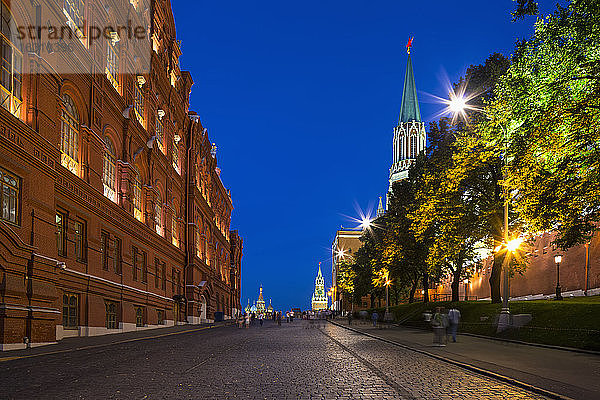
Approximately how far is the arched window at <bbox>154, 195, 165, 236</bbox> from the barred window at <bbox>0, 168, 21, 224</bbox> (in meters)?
22.7

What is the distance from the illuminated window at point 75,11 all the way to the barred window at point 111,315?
15.1 metres

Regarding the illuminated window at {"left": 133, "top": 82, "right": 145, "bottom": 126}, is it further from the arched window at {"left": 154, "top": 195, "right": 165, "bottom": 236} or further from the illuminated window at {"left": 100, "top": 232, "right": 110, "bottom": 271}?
the illuminated window at {"left": 100, "top": 232, "right": 110, "bottom": 271}

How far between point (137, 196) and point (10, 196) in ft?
61.8

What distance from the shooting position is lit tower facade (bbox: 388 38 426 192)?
163625 millimetres

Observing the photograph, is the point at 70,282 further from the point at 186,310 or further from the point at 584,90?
the point at 186,310

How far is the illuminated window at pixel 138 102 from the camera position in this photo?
38.6 m

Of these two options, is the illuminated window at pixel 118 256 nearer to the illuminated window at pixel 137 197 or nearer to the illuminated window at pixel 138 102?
the illuminated window at pixel 137 197

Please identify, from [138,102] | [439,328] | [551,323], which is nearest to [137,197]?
[138,102]

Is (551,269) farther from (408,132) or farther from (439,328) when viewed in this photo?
(408,132)

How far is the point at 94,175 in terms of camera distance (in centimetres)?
2973

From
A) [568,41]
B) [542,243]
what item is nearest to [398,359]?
[568,41]

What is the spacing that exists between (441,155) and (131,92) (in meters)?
21.2

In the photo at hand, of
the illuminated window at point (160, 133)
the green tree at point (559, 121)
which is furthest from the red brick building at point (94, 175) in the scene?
the green tree at point (559, 121)

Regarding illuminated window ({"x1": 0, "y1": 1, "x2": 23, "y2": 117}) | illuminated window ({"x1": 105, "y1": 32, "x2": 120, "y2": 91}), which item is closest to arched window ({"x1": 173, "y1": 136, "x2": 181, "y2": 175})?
illuminated window ({"x1": 105, "y1": 32, "x2": 120, "y2": 91})
